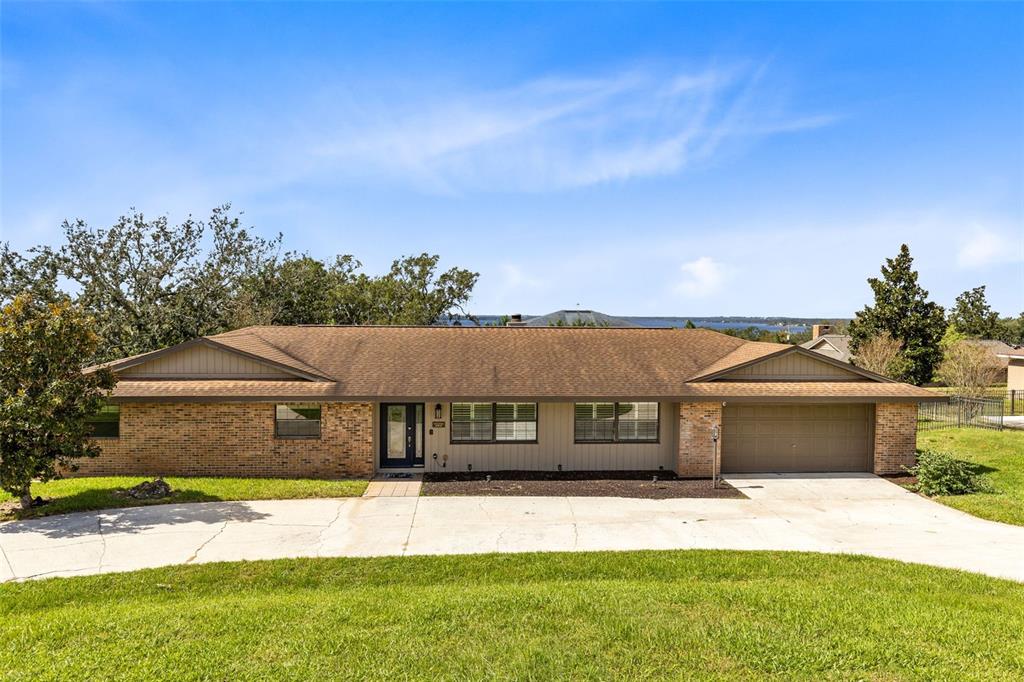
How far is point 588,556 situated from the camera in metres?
9.40

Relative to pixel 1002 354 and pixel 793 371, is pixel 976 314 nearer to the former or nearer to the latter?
pixel 1002 354

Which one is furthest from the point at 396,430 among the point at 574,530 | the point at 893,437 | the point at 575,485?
the point at 893,437

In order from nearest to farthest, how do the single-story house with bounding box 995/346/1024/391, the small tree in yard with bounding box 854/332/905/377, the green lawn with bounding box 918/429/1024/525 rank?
the green lawn with bounding box 918/429/1024/525
the small tree in yard with bounding box 854/332/905/377
the single-story house with bounding box 995/346/1024/391

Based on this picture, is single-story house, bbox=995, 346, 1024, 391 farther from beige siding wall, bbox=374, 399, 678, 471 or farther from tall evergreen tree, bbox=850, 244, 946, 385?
beige siding wall, bbox=374, 399, 678, 471

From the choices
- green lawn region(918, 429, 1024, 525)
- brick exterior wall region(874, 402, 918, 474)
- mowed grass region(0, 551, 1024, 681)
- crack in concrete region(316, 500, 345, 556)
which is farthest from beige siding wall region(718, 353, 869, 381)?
crack in concrete region(316, 500, 345, 556)

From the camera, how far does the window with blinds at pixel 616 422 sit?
15.9m

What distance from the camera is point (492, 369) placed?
16422mm

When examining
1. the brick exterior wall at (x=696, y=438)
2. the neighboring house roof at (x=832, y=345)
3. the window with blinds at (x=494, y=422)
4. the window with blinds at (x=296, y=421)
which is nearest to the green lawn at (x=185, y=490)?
the window with blinds at (x=296, y=421)

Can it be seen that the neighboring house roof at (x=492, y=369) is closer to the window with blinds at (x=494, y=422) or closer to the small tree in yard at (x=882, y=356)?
the window with blinds at (x=494, y=422)

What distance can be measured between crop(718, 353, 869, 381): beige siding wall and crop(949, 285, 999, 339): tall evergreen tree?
58072 mm

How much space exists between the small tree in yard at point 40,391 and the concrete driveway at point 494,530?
3.72 feet

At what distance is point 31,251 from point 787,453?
3813 cm

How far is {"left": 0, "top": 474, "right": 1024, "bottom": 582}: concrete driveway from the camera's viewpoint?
371 inches

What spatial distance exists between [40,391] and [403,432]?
7.68m
